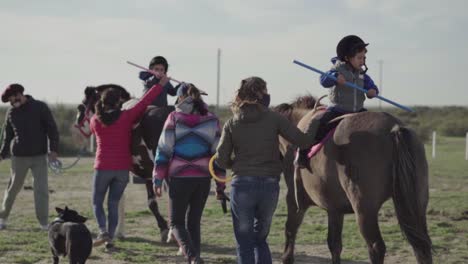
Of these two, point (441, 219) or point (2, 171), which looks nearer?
point (441, 219)

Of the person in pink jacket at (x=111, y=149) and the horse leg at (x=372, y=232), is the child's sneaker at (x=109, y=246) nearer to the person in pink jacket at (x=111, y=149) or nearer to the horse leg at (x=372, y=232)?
the person in pink jacket at (x=111, y=149)

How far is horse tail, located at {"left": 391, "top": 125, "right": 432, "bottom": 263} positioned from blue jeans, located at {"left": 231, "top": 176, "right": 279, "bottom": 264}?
102cm

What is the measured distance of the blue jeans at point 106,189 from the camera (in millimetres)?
7551

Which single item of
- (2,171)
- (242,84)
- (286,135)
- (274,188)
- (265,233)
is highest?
(242,84)

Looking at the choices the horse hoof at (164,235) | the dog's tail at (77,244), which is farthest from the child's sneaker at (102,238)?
the horse hoof at (164,235)

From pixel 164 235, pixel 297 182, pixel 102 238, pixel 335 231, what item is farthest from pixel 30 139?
pixel 335 231

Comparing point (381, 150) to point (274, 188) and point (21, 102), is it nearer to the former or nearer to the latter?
point (274, 188)

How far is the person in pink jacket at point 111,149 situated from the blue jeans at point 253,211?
2436mm

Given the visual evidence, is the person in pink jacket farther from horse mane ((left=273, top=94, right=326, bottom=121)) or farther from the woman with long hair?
the woman with long hair

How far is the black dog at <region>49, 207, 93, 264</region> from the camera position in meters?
6.34

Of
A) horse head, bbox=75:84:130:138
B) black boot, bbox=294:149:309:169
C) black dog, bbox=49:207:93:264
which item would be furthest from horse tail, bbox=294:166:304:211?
horse head, bbox=75:84:130:138

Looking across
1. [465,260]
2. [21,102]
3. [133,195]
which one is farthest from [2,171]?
[465,260]

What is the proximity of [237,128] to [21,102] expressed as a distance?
Answer: 5084 millimetres

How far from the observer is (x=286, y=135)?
5.46m
